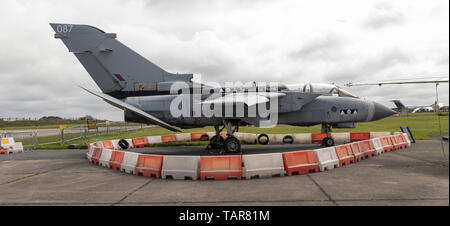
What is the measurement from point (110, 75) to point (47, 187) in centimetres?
675

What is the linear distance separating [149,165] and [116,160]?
6.77 ft

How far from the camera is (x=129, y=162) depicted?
8.67 metres

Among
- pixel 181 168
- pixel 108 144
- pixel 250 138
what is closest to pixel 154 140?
pixel 108 144

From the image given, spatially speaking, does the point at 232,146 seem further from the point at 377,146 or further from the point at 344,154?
the point at 377,146

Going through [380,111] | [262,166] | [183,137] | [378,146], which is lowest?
[262,166]

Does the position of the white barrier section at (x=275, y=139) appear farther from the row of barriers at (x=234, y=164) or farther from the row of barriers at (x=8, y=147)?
the row of barriers at (x=8, y=147)

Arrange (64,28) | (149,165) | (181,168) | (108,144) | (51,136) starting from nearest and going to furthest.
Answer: (181,168) → (149,165) → (64,28) → (108,144) → (51,136)

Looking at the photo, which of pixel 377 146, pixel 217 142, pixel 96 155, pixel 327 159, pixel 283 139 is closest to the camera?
pixel 327 159

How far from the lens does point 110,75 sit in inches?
492

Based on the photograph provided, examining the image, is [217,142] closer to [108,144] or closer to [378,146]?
[108,144]

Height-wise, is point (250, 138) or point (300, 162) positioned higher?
point (250, 138)

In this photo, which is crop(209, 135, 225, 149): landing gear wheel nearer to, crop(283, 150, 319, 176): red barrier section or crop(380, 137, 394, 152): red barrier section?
crop(283, 150, 319, 176): red barrier section

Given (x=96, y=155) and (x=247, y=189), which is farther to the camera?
(x=96, y=155)

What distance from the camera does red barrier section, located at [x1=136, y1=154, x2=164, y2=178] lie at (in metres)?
7.79
